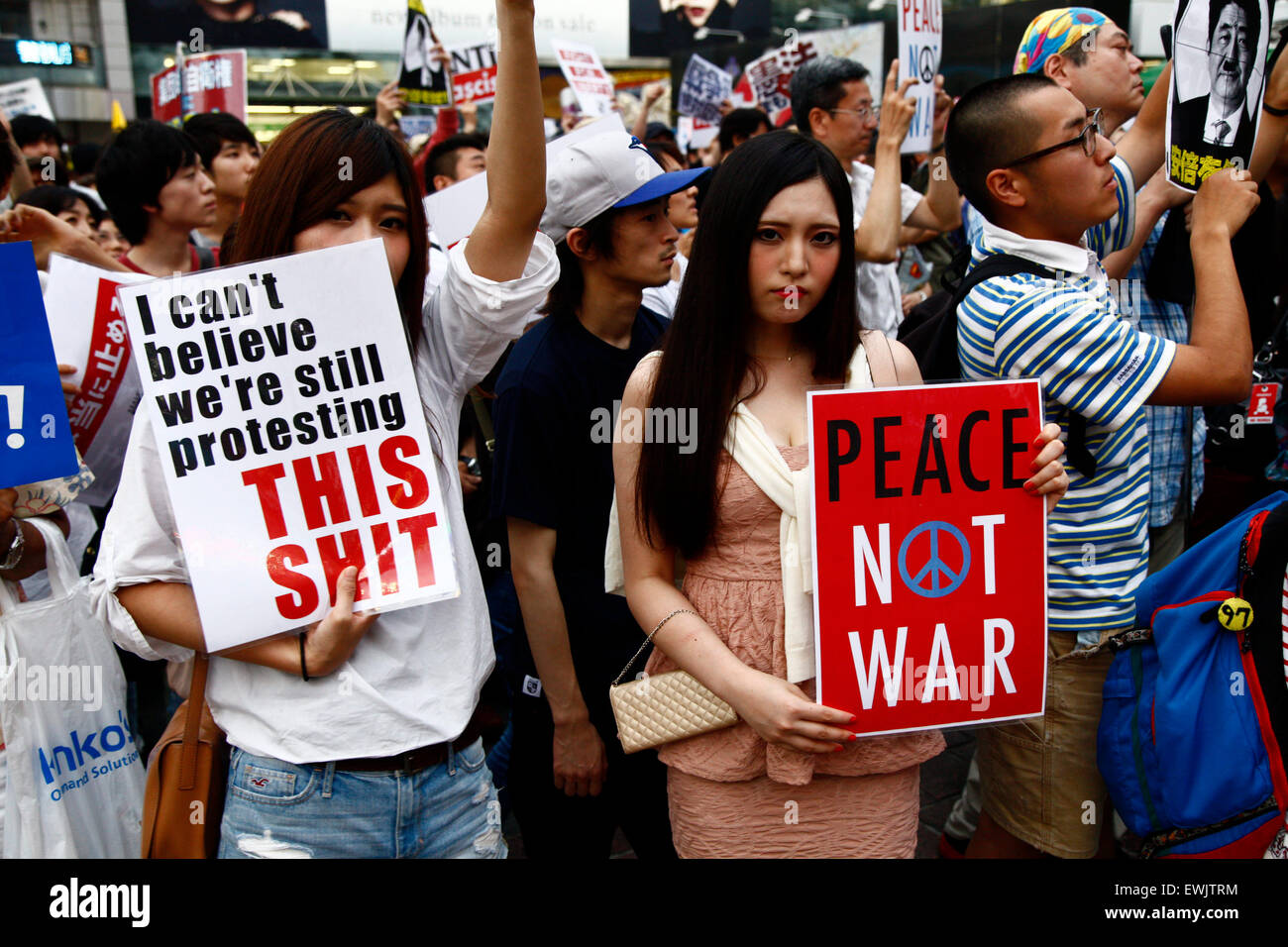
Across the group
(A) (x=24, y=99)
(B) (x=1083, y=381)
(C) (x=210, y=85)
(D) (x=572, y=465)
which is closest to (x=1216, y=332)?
(B) (x=1083, y=381)

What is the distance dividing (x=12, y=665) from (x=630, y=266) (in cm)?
161

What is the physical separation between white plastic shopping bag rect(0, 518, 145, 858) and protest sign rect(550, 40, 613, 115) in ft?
18.5

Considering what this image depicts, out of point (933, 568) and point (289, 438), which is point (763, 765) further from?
point (289, 438)

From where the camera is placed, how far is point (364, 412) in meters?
1.73

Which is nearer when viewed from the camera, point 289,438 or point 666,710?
point 289,438

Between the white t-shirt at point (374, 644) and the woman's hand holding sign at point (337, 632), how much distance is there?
0.05m

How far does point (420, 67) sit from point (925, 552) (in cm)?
573

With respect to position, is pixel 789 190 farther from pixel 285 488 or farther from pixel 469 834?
pixel 469 834

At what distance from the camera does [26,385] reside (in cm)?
208

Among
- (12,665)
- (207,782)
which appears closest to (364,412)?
(207,782)

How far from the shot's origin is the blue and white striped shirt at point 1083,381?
2.10m

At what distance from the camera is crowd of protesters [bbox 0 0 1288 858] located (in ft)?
5.65

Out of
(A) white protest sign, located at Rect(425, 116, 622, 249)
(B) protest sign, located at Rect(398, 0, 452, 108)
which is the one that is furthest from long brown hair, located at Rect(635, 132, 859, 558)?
(B) protest sign, located at Rect(398, 0, 452, 108)

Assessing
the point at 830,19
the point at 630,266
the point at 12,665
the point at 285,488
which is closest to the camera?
the point at 285,488
